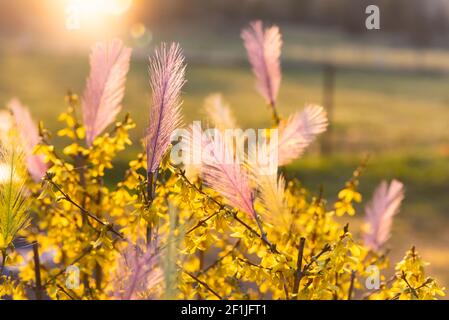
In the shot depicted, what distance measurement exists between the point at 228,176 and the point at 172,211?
0.85 feet

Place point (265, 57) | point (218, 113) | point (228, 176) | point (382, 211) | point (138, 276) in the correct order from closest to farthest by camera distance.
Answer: point (138, 276)
point (228, 176)
point (265, 57)
point (218, 113)
point (382, 211)

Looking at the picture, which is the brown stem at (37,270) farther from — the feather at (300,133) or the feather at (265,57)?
the feather at (265,57)

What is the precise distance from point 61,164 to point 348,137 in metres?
20.4

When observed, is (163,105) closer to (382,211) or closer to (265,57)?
(265,57)

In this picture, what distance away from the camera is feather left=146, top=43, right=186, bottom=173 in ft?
6.90

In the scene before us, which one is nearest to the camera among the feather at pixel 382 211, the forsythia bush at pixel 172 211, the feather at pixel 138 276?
the feather at pixel 138 276

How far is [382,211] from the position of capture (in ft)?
11.2

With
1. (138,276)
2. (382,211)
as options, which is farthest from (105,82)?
(382,211)

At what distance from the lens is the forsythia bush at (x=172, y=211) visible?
84.3 inches

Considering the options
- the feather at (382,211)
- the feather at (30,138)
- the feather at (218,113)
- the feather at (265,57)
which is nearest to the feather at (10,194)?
the feather at (30,138)

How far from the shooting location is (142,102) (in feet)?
101

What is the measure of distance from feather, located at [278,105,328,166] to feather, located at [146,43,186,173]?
0.73 metres

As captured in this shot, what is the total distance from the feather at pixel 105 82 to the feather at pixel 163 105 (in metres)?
0.65

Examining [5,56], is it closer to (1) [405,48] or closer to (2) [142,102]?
(2) [142,102]
